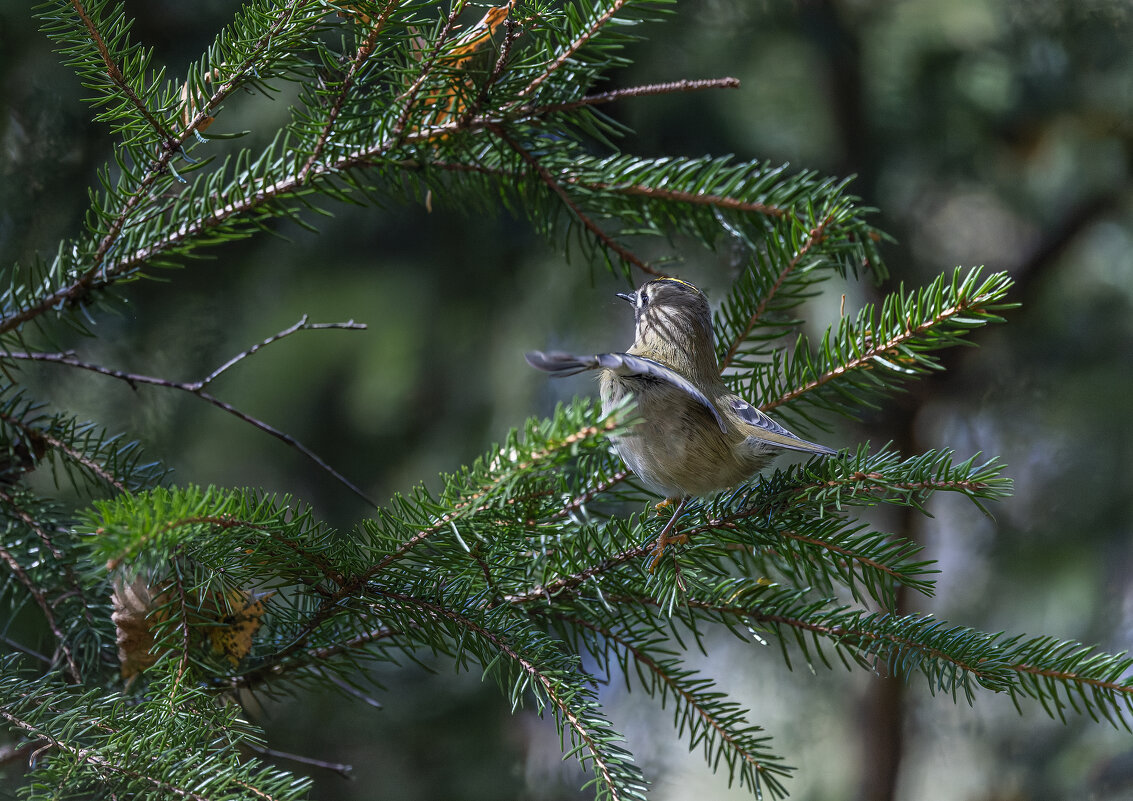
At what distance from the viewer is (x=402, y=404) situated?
192cm

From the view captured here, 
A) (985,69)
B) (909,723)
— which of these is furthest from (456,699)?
(985,69)

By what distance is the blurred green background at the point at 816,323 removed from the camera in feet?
5.46

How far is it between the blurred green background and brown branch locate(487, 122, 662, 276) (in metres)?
0.43

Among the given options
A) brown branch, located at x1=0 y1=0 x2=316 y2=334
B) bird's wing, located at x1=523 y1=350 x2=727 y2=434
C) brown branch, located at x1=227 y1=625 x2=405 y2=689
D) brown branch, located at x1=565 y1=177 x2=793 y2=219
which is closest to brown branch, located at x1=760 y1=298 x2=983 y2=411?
bird's wing, located at x1=523 y1=350 x2=727 y2=434

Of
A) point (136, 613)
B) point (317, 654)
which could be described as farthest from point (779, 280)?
point (136, 613)

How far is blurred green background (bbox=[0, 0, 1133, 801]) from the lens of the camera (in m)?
1.66

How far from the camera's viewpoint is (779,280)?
1045 millimetres

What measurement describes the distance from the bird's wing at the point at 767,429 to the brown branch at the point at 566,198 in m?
0.26

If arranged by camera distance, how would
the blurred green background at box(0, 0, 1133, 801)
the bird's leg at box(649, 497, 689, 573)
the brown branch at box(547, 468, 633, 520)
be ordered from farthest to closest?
1. the blurred green background at box(0, 0, 1133, 801)
2. the brown branch at box(547, 468, 633, 520)
3. the bird's leg at box(649, 497, 689, 573)

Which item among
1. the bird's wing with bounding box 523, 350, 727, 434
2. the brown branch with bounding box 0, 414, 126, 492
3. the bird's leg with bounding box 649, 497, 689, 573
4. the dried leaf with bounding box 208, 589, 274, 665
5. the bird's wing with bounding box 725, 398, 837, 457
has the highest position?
the bird's wing with bounding box 523, 350, 727, 434

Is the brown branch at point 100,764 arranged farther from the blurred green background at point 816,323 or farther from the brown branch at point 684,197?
the blurred green background at point 816,323

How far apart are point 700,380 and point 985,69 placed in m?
1.10

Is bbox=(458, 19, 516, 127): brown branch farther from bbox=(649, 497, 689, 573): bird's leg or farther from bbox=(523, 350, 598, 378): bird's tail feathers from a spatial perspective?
bbox=(649, 497, 689, 573): bird's leg

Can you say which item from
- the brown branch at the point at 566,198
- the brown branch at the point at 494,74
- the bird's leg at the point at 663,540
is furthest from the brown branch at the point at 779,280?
the brown branch at the point at 494,74
